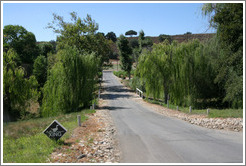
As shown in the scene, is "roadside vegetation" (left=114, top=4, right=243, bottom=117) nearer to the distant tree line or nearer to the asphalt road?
the distant tree line

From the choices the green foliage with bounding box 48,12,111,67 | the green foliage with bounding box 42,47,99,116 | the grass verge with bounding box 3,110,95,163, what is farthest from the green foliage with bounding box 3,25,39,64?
the grass verge with bounding box 3,110,95,163

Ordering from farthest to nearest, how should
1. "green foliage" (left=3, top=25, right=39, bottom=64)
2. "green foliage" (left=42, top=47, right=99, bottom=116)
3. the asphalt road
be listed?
"green foliage" (left=3, top=25, right=39, bottom=64)
"green foliage" (left=42, top=47, right=99, bottom=116)
the asphalt road

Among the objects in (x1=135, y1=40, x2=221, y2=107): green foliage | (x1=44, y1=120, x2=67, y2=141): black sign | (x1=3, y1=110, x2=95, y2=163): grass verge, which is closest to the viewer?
(x1=3, y1=110, x2=95, y2=163): grass verge

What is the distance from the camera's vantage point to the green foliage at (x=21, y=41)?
45281 millimetres

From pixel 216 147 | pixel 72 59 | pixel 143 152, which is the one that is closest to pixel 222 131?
pixel 216 147

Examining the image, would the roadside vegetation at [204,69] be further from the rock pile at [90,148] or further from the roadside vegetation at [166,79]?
the rock pile at [90,148]

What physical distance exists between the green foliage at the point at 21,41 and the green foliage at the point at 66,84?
28343 mm

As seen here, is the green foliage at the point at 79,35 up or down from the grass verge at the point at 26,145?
up

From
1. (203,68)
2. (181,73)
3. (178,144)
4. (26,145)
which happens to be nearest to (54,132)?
(26,145)

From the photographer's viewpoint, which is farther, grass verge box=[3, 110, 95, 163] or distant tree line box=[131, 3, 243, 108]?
distant tree line box=[131, 3, 243, 108]

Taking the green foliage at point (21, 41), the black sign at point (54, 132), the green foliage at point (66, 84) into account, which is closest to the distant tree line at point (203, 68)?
the green foliage at point (66, 84)

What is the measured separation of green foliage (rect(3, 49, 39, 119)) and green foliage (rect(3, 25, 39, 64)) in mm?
26945

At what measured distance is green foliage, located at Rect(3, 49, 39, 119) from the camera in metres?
20.2

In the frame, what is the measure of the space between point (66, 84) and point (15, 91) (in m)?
4.39
